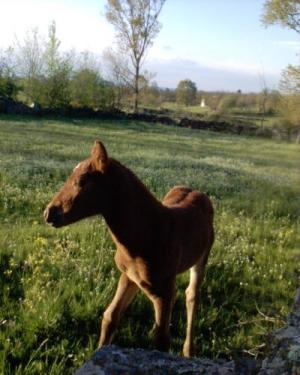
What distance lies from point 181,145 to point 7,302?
1077 inches

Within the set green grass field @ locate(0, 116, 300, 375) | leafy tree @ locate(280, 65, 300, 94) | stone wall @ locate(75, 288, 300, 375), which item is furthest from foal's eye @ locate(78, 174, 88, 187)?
leafy tree @ locate(280, 65, 300, 94)

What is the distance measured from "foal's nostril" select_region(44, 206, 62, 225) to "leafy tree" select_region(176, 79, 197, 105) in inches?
2895

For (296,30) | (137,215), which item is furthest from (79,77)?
(137,215)

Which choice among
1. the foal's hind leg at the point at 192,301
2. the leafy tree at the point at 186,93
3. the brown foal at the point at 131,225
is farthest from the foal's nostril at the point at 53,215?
the leafy tree at the point at 186,93

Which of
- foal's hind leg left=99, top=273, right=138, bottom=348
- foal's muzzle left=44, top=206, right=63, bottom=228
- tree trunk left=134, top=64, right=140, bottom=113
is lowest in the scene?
foal's hind leg left=99, top=273, right=138, bottom=348

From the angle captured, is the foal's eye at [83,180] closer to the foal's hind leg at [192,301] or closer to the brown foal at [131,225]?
the brown foal at [131,225]

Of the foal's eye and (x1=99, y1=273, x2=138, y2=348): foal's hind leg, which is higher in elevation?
the foal's eye

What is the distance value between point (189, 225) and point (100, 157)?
60.8 inches

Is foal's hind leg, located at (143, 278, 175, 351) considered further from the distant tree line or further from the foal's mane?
the distant tree line

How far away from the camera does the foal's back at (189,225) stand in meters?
4.49

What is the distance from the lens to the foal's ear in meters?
3.58

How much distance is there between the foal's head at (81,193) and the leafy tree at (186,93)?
73.4 metres

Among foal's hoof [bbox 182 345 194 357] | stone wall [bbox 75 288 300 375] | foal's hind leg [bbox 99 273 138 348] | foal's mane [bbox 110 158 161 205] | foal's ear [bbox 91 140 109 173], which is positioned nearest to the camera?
stone wall [bbox 75 288 300 375]

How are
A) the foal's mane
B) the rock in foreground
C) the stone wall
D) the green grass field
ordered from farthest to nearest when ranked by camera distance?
the green grass field → the foal's mane → the rock in foreground → the stone wall
